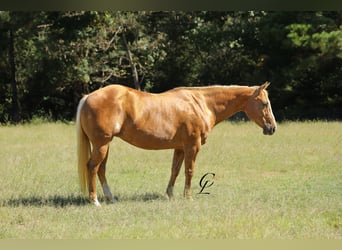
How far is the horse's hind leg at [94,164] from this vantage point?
5.70m

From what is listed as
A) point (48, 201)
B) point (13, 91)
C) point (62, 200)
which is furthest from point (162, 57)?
point (48, 201)

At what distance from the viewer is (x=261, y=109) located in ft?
20.6

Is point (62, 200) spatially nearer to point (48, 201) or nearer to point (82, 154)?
point (48, 201)

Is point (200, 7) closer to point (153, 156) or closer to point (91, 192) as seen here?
point (91, 192)

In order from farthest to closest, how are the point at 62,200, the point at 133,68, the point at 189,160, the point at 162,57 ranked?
the point at 162,57 → the point at 133,68 → the point at 189,160 → the point at 62,200

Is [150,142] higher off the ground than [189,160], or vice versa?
[150,142]

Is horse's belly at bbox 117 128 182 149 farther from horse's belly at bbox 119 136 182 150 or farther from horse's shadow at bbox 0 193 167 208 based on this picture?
horse's shadow at bbox 0 193 167 208

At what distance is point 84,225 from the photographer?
4723 mm

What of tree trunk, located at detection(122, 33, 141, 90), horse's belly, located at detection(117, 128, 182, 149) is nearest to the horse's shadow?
horse's belly, located at detection(117, 128, 182, 149)

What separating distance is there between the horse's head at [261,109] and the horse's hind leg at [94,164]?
173 centimetres

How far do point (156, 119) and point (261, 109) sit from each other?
1.22 m

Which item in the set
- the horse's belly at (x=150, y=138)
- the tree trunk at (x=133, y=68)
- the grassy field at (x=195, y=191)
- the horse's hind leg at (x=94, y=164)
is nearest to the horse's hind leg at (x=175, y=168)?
the grassy field at (x=195, y=191)

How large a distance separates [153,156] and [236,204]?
3827 millimetres

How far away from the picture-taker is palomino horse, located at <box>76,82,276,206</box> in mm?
5699
